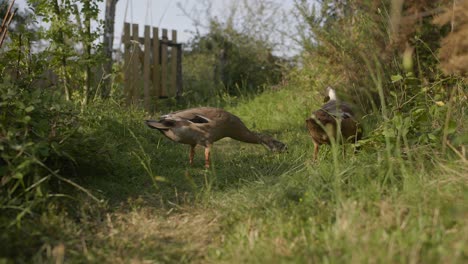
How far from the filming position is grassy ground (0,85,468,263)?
2.41 metres

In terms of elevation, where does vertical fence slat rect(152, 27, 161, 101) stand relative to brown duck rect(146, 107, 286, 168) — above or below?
above

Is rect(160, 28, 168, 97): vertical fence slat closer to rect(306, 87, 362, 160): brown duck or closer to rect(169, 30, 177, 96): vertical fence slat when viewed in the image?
rect(169, 30, 177, 96): vertical fence slat

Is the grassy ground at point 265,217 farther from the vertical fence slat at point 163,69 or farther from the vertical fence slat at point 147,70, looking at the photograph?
the vertical fence slat at point 163,69

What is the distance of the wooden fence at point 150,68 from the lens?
9531mm

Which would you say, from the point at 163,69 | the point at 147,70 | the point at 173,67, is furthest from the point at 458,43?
the point at 173,67

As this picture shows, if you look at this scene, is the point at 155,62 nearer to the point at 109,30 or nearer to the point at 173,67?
the point at 173,67

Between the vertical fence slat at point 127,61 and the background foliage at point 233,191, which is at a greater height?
the vertical fence slat at point 127,61

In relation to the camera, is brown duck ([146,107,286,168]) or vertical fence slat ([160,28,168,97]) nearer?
brown duck ([146,107,286,168])

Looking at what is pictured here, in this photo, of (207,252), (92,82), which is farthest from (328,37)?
(207,252)

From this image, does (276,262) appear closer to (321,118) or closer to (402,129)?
(402,129)

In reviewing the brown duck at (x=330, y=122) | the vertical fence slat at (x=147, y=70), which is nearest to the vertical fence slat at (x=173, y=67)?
the vertical fence slat at (x=147, y=70)

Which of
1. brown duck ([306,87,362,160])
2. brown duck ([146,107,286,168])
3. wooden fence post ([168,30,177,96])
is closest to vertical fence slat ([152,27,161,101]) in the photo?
wooden fence post ([168,30,177,96])

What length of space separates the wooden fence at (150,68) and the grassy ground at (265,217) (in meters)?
5.49

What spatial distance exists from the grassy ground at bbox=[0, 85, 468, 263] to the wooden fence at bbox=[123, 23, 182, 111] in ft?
18.0
